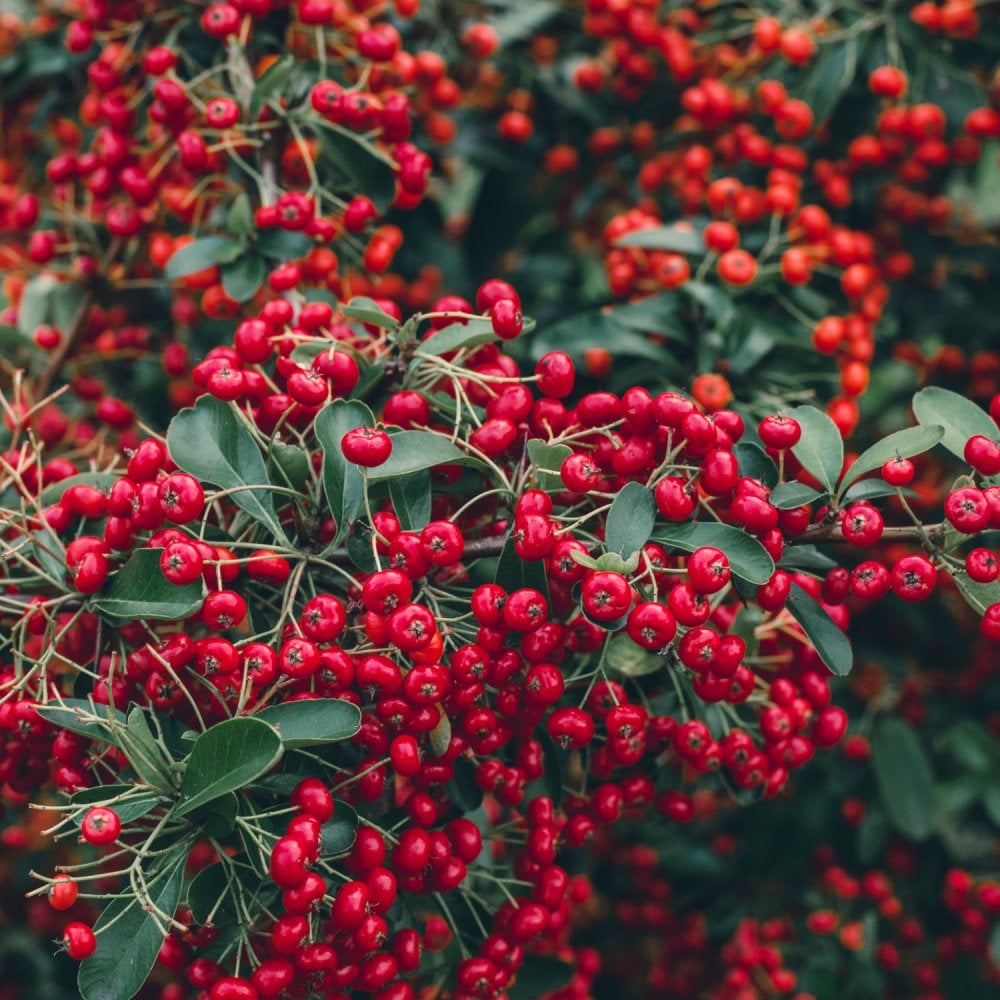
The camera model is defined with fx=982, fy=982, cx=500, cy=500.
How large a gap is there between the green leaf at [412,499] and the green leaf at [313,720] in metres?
0.38

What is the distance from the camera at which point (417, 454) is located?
174 centimetres

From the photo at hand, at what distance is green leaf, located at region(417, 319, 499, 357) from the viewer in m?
1.87

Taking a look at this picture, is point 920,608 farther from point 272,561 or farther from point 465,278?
point 272,561

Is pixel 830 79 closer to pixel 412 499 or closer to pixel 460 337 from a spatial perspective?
pixel 460 337

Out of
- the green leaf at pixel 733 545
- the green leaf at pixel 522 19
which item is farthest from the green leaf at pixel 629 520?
the green leaf at pixel 522 19

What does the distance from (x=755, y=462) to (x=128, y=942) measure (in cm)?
137

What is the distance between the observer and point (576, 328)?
2.69m

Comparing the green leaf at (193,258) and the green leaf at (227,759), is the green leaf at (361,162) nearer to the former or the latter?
the green leaf at (193,258)

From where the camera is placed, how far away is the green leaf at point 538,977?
222 cm

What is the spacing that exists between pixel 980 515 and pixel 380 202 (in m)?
1.61

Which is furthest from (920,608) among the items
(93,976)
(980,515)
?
(93,976)

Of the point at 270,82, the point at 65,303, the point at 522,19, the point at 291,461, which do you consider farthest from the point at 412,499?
the point at 522,19

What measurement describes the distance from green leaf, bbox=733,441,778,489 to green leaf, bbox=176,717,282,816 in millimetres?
979

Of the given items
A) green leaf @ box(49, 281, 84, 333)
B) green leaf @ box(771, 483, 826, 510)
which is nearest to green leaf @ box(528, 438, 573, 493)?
green leaf @ box(771, 483, 826, 510)
